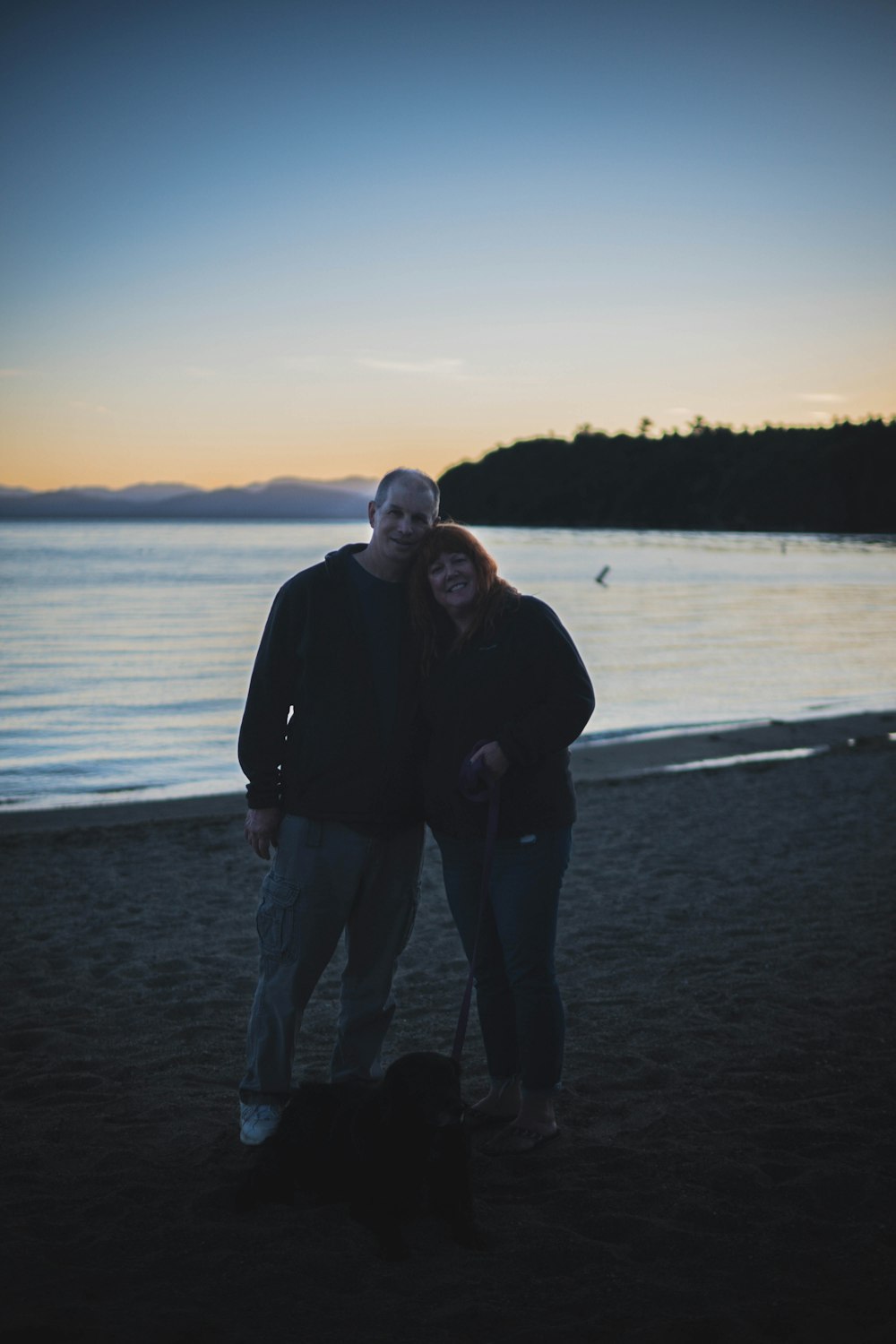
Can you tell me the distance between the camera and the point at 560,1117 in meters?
3.85

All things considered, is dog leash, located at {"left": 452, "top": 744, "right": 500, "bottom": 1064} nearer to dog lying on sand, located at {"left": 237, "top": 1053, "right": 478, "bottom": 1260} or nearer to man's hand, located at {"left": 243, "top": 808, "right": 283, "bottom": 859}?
dog lying on sand, located at {"left": 237, "top": 1053, "right": 478, "bottom": 1260}

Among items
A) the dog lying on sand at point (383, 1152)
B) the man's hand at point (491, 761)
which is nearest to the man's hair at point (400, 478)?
the man's hand at point (491, 761)

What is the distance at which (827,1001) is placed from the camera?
4.91 metres

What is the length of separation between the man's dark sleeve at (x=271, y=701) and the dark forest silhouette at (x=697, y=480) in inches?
3986

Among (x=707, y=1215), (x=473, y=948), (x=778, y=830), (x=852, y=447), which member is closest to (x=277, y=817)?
(x=473, y=948)

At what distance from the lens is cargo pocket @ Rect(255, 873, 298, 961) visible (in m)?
3.37

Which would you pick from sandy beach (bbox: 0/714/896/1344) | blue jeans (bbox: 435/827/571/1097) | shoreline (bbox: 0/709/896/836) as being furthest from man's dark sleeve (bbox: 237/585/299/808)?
shoreline (bbox: 0/709/896/836)

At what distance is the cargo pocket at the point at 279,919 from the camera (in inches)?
132

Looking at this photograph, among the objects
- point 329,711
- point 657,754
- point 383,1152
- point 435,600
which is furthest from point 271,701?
point 657,754

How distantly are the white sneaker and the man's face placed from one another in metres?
1.93

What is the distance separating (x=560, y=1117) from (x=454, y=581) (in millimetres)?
2138

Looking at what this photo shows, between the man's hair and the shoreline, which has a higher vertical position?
the man's hair

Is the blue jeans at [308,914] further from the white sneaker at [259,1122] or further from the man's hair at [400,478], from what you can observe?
the man's hair at [400,478]

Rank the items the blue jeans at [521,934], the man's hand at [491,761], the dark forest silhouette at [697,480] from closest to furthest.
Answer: the man's hand at [491,761], the blue jeans at [521,934], the dark forest silhouette at [697,480]
